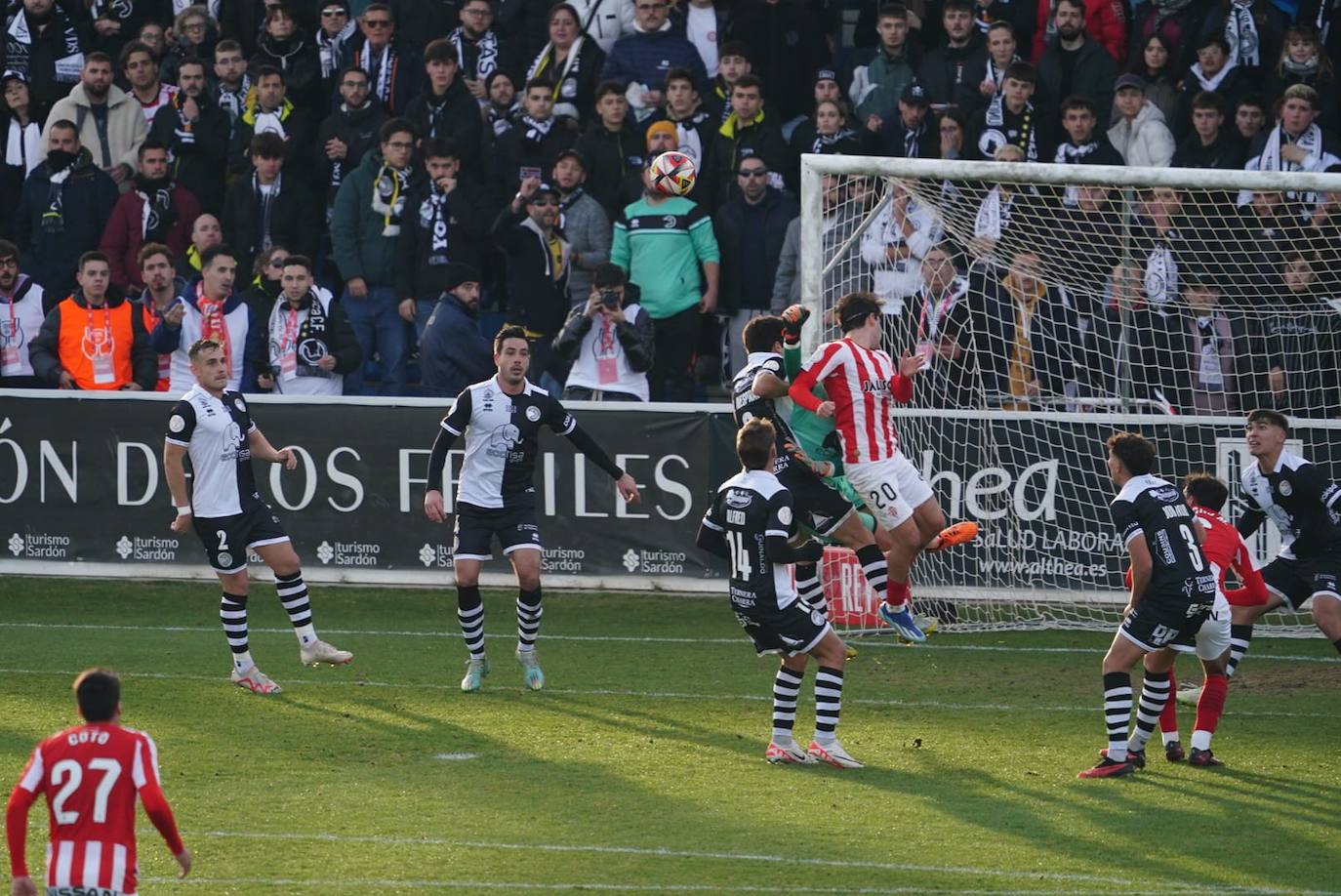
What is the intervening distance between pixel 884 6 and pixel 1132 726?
26.8 feet

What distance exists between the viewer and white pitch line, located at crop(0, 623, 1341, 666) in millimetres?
13062

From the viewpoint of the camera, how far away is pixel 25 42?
18828 millimetres

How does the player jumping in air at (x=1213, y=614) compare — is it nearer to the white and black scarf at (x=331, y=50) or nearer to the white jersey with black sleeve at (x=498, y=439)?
the white jersey with black sleeve at (x=498, y=439)

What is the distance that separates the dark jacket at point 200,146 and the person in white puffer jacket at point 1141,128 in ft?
26.6

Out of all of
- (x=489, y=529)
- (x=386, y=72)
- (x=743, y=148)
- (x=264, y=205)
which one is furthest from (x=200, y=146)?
(x=489, y=529)

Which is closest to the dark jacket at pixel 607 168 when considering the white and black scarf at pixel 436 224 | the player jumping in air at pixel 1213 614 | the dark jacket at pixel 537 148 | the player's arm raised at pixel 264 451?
the dark jacket at pixel 537 148

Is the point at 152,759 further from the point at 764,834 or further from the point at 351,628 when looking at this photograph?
the point at 351,628

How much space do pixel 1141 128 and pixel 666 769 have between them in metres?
8.60

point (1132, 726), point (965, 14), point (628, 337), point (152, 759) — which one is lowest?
point (1132, 726)

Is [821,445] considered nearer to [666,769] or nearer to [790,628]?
[790,628]

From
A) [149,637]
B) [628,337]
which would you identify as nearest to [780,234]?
[628,337]

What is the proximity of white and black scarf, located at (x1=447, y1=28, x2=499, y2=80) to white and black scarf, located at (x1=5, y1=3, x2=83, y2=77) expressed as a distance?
4106 mm

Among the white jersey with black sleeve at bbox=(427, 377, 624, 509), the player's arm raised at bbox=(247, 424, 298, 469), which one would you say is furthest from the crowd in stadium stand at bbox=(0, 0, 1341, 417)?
the player's arm raised at bbox=(247, 424, 298, 469)

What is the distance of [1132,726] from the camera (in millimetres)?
10648
